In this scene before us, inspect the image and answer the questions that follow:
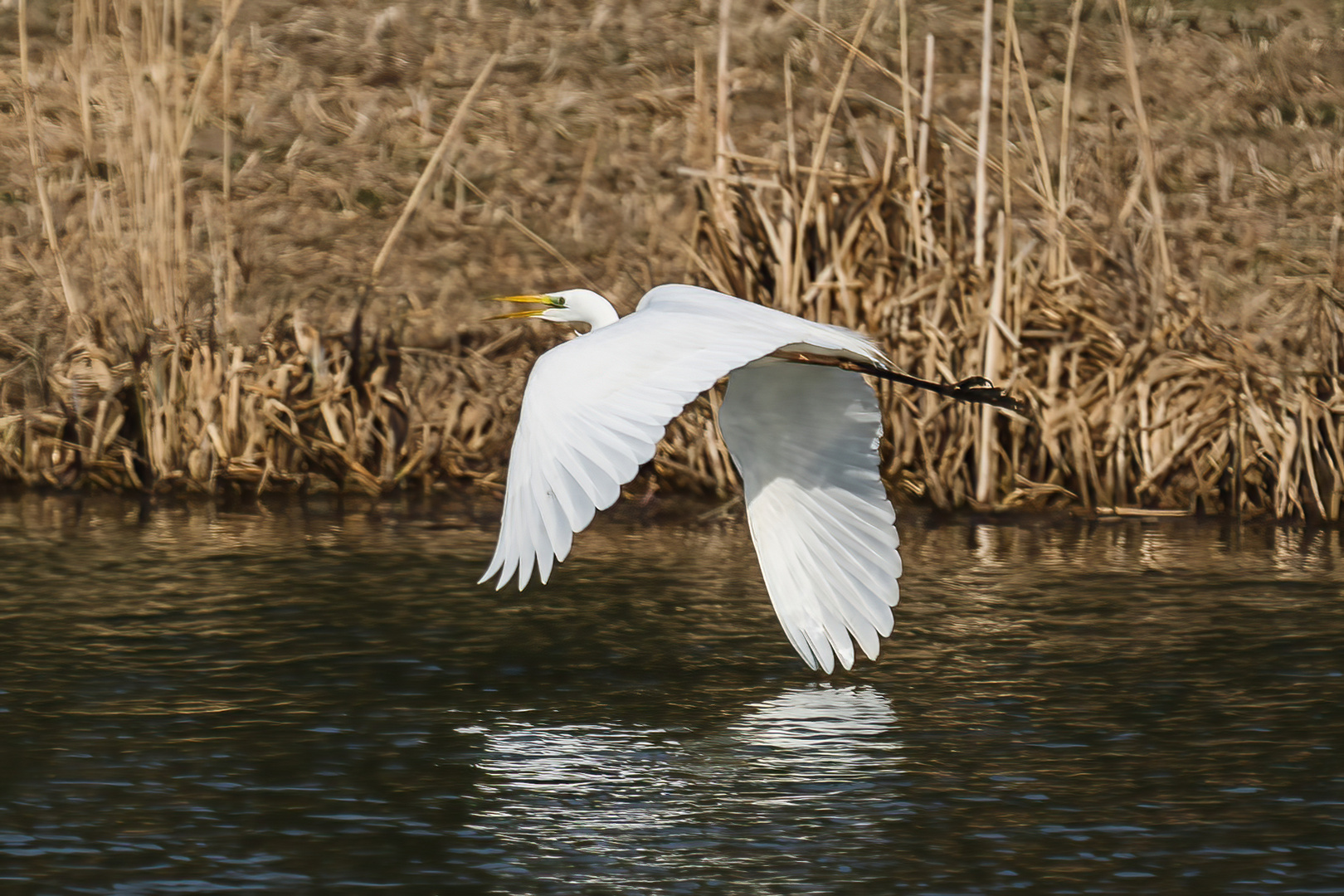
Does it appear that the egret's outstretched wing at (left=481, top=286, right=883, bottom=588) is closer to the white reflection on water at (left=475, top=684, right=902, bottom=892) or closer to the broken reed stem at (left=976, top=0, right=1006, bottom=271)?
the white reflection on water at (left=475, top=684, right=902, bottom=892)

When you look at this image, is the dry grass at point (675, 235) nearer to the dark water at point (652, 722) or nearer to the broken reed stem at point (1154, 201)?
the broken reed stem at point (1154, 201)

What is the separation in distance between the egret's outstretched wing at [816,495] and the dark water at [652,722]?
0.36 meters

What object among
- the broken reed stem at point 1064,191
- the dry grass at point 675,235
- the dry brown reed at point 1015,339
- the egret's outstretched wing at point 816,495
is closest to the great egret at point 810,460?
the egret's outstretched wing at point 816,495

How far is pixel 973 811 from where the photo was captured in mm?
5777

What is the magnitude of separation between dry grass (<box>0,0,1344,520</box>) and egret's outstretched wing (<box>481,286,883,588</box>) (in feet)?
16.1

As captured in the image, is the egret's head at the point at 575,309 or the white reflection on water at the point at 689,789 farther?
the egret's head at the point at 575,309

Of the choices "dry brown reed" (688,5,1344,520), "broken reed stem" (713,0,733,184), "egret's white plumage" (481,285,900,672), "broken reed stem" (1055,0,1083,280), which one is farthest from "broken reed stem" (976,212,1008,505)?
"egret's white plumage" (481,285,900,672)

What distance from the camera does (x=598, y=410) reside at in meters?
5.13

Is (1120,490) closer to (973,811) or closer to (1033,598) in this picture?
(1033,598)

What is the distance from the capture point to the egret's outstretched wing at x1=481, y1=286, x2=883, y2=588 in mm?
4762

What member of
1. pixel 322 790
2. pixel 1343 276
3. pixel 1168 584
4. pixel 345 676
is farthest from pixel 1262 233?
pixel 322 790

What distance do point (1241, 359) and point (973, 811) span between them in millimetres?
5748

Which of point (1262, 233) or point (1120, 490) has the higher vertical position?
point (1262, 233)

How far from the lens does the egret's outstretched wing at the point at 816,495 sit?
703 centimetres
